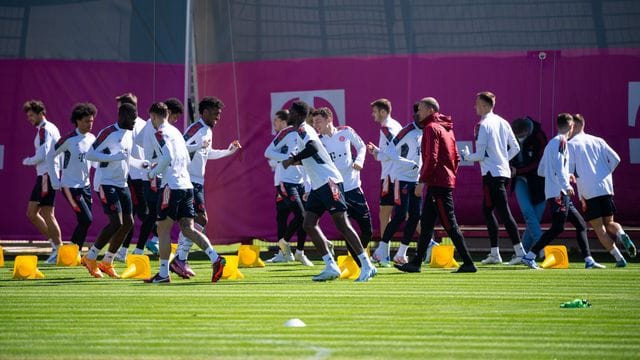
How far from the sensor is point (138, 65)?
20047 millimetres

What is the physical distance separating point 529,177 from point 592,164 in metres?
1.87

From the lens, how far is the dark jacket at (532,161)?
55.7ft

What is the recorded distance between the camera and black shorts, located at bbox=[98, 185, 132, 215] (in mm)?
14711

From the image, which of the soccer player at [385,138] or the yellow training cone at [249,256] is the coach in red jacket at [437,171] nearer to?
the soccer player at [385,138]

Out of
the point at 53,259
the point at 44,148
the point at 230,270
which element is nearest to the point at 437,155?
the point at 230,270

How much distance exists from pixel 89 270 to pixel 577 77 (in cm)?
932

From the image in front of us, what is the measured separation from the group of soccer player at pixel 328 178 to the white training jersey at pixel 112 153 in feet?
0.05

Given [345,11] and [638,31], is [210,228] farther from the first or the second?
[638,31]

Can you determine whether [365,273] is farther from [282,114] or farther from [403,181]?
[282,114]

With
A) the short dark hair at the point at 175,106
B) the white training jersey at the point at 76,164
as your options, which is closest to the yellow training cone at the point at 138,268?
the short dark hair at the point at 175,106

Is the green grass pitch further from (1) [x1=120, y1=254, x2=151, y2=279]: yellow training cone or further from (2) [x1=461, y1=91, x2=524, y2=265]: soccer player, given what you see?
(2) [x1=461, y1=91, x2=524, y2=265]: soccer player

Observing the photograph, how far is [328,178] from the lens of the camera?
42.5 feet

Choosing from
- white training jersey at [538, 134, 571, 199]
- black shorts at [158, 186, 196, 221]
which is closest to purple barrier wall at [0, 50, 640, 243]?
white training jersey at [538, 134, 571, 199]

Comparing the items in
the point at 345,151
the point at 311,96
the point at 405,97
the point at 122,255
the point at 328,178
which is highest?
the point at 311,96
